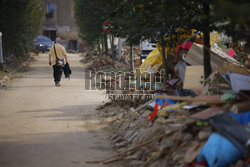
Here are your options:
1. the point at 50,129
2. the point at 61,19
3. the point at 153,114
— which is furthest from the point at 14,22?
the point at 61,19

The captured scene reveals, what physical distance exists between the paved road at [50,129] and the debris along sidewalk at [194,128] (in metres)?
0.52

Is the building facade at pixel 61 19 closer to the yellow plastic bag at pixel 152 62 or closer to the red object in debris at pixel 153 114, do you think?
the yellow plastic bag at pixel 152 62

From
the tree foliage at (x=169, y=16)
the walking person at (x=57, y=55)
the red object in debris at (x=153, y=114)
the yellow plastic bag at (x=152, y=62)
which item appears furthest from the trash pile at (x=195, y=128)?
the walking person at (x=57, y=55)

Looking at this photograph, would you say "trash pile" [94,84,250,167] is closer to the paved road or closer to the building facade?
the paved road

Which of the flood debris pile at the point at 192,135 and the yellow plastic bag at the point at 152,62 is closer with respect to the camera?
the flood debris pile at the point at 192,135

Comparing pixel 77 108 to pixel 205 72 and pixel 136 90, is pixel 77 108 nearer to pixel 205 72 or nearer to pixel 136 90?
pixel 136 90

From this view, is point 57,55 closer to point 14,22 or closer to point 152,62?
point 152,62

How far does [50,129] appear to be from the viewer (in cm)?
931

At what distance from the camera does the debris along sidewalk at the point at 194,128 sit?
551cm

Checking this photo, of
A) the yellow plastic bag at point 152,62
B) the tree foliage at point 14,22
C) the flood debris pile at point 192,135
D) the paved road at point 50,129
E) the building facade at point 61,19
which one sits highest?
the building facade at point 61,19

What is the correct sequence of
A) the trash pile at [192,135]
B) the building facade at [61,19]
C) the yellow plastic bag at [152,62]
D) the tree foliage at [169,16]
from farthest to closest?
the building facade at [61,19] → the yellow plastic bag at [152,62] → the tree foliage at [169,16] → the trash pile at [192,135]

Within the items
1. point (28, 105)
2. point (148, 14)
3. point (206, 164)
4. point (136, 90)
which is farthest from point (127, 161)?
point (28, 105)

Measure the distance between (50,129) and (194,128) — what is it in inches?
160

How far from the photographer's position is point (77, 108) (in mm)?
11969
